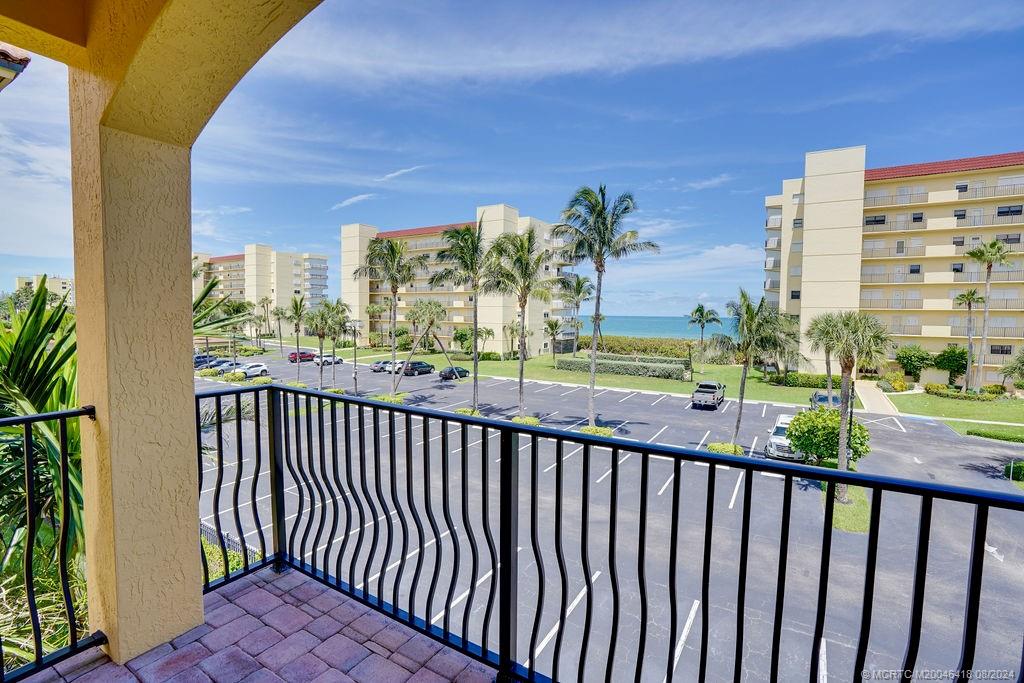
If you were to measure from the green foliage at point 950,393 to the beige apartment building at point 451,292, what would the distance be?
919 inches

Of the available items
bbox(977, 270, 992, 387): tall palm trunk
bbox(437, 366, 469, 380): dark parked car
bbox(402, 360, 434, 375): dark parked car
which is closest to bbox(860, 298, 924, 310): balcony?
bbox(977, 270, 992, 387): tall palm trunk

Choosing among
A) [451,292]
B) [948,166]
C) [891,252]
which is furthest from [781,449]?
[451,292]

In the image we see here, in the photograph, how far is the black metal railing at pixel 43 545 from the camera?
1.78m

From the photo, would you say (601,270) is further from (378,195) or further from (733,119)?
(378,195)

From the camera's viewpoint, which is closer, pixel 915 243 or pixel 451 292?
pixel 915 243

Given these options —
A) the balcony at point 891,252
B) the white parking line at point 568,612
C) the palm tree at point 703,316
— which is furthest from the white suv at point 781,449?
the balcony at point 891,252

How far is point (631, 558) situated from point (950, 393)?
24098mm

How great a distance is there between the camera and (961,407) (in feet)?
68.6

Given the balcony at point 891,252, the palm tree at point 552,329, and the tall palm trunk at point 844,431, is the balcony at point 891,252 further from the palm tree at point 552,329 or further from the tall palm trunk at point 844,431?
the palm tree at point 552,329

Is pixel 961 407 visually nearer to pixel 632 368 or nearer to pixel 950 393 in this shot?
pixel 950 393

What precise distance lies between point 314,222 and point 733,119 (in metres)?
48.8

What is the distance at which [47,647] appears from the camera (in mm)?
2320

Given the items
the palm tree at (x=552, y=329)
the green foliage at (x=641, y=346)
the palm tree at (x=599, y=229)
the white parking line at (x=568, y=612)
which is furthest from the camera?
the palm tree at (x=552, y=329)

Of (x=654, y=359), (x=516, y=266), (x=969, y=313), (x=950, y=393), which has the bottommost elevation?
(x=950, y=393)
